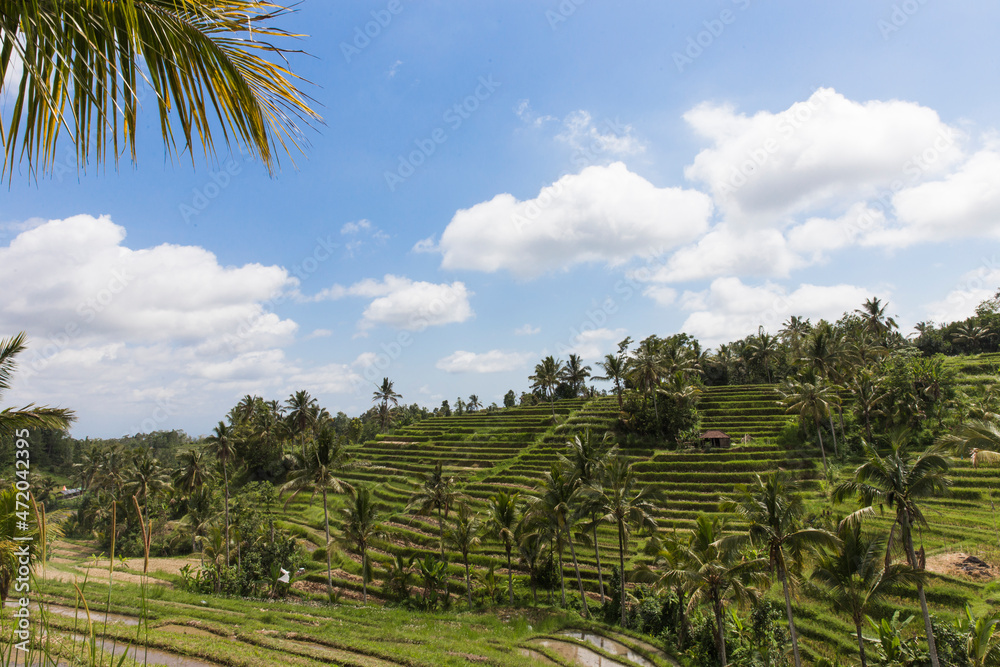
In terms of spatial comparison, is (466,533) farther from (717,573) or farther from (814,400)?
(814,400)

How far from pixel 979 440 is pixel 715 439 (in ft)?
111

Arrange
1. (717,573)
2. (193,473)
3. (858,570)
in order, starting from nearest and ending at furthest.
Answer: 1. (858,570)
2. (717,573)
3. (193,473)

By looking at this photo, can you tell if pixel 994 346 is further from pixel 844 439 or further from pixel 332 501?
pixel 332 501

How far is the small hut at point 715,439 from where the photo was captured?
4584 centimetres

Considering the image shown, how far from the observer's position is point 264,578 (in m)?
30.4

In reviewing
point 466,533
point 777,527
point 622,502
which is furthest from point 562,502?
point 777,527

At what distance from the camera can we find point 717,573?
19016mm

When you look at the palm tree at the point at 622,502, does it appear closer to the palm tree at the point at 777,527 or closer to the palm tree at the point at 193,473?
the palm tree at the point at 777,527

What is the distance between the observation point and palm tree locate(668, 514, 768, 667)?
18.5m

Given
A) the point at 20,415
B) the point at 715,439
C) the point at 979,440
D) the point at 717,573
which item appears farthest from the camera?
the point at 715,439

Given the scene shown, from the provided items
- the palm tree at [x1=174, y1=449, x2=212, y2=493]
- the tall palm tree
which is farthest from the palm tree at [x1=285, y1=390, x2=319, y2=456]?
the tall palm tree

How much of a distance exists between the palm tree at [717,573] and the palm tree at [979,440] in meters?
7.19

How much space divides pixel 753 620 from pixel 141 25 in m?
27.5

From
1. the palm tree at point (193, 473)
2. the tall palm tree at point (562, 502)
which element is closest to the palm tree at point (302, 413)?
the palm tree at point (193, 473)
